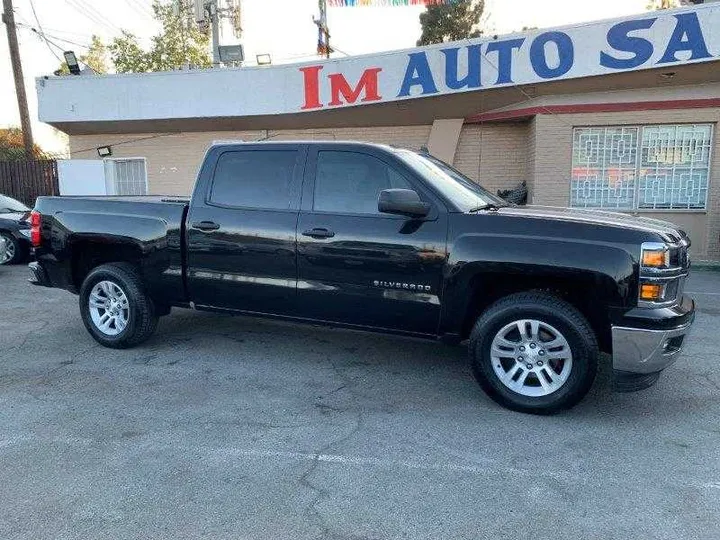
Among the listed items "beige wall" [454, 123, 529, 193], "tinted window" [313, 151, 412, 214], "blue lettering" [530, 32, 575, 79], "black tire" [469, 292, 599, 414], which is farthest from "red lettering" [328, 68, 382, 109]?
"black tire" [469, 292, 599, 414]

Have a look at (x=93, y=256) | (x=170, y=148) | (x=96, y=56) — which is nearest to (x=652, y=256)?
(x=93, y=256)

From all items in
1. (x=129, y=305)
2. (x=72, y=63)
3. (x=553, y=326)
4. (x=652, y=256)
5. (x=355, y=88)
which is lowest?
(x=129, y=305)

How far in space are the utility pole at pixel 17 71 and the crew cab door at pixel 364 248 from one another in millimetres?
17244

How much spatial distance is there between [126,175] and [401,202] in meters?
13.0

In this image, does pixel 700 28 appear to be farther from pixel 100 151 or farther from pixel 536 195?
pixel 100 151

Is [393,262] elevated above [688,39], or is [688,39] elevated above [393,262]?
[688,39]

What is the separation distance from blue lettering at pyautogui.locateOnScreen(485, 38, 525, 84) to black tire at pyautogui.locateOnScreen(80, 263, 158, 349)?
820 cm

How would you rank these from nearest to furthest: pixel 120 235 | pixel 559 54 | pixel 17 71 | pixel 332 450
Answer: pixel 332 450 → pixel 120 235 → pixel 559 54 → pixel 17 71

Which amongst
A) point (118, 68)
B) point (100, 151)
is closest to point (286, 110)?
point (100, 151)

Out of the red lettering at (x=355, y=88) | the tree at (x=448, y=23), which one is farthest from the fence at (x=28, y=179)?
the tree at (x=448, y=23)

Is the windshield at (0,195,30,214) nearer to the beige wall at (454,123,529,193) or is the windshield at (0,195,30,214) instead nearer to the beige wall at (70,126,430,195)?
the beige wall at (70,126,430,195)

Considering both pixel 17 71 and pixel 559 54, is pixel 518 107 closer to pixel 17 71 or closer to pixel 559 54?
pixel 559 54

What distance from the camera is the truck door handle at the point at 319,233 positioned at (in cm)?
464

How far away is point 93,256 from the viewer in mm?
5906
